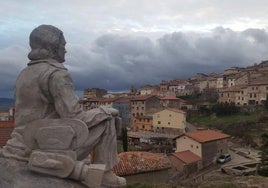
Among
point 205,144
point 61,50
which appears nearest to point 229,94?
point 205,144

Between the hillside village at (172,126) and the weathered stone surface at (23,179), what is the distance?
195 cm

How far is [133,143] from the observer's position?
184 ft

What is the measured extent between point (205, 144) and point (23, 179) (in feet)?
129

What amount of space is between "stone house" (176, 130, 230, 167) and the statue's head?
1495 inches

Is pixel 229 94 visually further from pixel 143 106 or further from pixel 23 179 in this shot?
pixel 23 179

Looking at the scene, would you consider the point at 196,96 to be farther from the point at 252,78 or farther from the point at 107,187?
the point at 107,187

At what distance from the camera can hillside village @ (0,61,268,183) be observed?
1814 cm

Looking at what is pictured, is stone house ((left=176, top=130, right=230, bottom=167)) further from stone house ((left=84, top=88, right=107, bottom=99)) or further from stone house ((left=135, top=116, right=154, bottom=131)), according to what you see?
stone house ((left=84, top=88, right=107, bottom=99))

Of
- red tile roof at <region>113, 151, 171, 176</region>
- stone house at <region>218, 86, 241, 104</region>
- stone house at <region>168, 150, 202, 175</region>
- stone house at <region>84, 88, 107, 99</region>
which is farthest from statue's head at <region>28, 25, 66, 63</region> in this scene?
stone house at <region>84, 88, 107, 99</region>

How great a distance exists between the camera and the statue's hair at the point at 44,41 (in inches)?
220

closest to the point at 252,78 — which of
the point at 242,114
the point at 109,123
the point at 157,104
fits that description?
the point at 242,114

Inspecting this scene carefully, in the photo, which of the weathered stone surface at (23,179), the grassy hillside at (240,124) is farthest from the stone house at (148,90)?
the weathered stone surface at (23,179)

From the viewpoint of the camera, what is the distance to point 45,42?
18.4ft

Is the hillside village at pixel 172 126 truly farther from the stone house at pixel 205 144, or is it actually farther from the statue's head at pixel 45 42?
the statue's head at pixel 45 42
